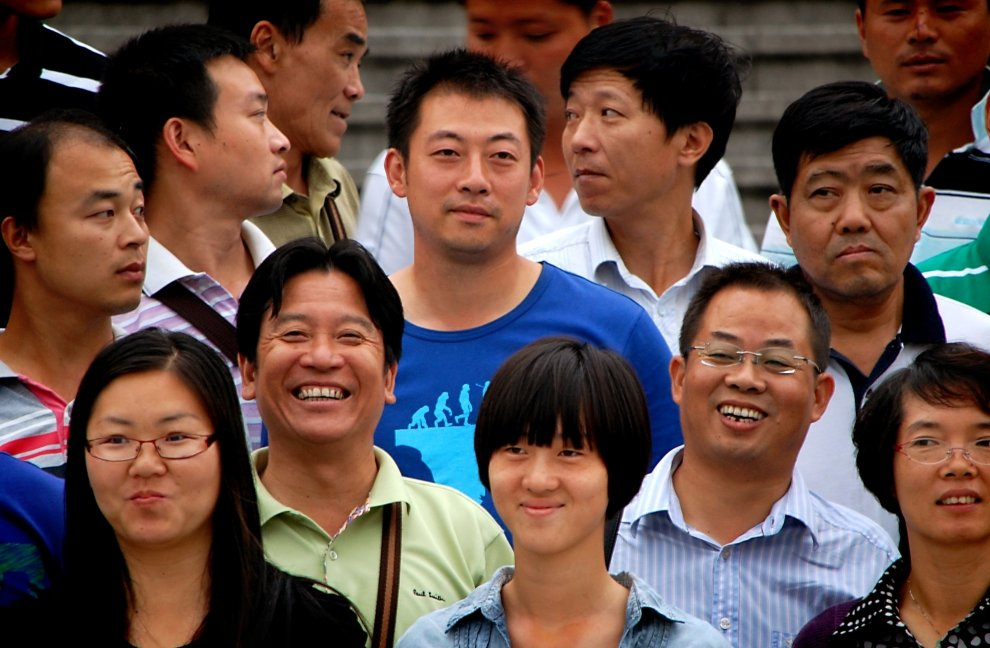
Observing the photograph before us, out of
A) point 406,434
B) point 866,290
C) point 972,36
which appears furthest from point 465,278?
point 972,36

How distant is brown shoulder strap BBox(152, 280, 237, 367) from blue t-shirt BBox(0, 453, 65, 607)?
0.91 m

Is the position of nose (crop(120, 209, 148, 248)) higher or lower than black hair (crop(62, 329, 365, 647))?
higher

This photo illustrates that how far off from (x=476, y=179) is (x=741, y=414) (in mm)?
1019

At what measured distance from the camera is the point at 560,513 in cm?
372

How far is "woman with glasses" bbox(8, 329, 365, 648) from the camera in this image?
12.0ft

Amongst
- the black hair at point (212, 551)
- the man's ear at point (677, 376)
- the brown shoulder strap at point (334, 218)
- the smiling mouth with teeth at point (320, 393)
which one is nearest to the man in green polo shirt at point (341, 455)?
the smiling mouth with teeth at point (320, 393)

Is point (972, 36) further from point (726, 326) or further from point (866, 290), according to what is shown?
point (726, 326)

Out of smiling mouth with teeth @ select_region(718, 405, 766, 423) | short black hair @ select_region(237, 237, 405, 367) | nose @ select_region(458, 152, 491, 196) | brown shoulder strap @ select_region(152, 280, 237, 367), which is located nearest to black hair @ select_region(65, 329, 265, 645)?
short black hair @ select_region(237, 237, 405, 367)

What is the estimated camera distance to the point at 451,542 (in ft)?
13.5

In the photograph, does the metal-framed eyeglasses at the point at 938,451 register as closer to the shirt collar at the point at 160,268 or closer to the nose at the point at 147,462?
the nose at the point at 147,462

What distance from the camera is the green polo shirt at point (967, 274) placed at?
5.34 m

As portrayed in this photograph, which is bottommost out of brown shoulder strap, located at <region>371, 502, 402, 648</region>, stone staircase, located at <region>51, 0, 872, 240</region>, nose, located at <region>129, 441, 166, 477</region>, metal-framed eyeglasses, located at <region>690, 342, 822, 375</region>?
brown shoulder strap, located at <region>371, 502, 402, 648</region>

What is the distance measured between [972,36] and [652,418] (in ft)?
7.05

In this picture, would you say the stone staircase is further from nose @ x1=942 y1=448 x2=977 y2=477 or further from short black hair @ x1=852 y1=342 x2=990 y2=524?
nose @ x1=942 y1=448 x2=977 y2=477
